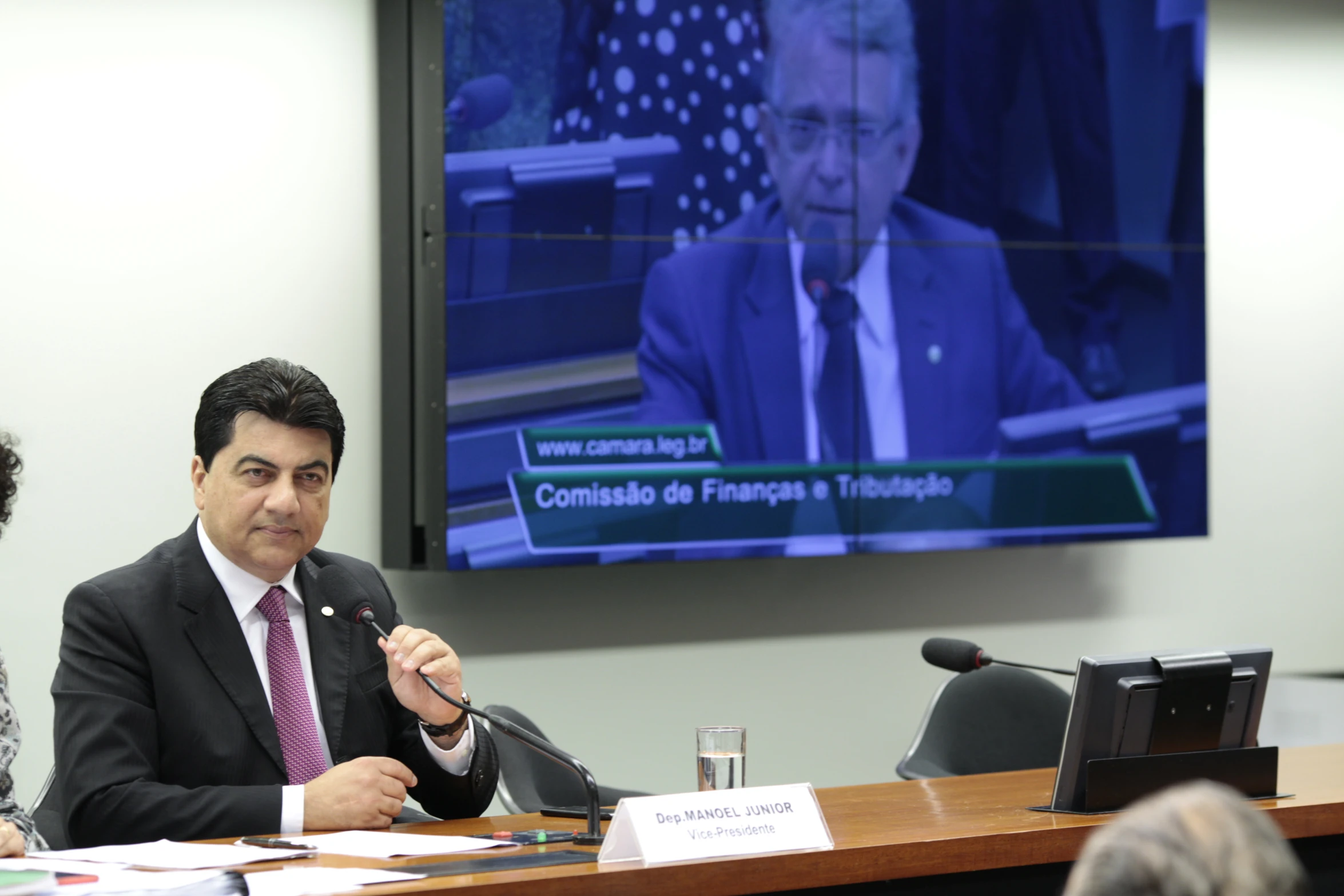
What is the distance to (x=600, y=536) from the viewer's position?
4.13 metres

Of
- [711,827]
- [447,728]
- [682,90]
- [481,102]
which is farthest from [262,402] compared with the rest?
[682,90]

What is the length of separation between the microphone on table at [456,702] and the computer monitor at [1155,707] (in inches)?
29.9

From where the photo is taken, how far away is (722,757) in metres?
2.32

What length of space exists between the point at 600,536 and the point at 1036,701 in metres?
1.22

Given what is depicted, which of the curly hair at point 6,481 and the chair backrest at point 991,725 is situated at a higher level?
the curly hair at point 6,481

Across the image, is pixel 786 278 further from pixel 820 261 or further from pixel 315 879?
pixel 315 879

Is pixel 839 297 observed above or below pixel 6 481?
above

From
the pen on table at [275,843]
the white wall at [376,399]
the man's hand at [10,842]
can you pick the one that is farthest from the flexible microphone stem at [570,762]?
the white wall at [376,399]

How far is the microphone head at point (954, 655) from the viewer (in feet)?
8.88

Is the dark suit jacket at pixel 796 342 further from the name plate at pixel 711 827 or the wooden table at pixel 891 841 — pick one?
the name plate at pixel 711 827

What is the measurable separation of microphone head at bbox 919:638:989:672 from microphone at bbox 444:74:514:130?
195 cm

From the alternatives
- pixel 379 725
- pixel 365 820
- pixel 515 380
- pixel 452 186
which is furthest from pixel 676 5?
pixel 365 820

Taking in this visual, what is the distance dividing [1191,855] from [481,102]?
3.51 meters

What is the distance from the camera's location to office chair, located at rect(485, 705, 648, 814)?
3.27m
